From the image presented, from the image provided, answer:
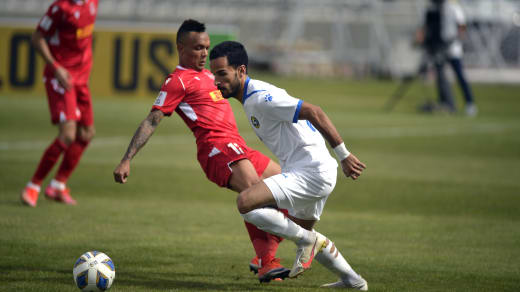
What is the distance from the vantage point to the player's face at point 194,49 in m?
6.00

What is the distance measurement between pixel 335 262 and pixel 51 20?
15.1ft

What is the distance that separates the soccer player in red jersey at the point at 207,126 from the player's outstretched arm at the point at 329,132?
2.84ft

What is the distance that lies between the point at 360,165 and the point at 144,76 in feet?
56.0

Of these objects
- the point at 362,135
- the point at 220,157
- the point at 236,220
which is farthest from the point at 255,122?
the point at 362,135

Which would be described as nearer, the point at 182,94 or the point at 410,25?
the point at 182,94

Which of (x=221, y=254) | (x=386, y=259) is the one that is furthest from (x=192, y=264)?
(x=386, y=259)

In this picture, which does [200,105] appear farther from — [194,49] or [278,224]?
[278,224]

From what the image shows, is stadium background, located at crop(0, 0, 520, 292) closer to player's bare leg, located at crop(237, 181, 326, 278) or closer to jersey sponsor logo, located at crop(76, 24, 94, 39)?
player's bare leg, located at crop(237, 181, 326, 278)

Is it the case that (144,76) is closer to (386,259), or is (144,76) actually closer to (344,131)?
(344,131)

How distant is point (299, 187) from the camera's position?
5.14 m

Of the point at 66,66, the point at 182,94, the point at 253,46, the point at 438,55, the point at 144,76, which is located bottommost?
the point at 253,46

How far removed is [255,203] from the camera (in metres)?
5.07

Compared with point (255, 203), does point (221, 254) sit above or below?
below

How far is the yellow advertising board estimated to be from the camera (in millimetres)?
20984
